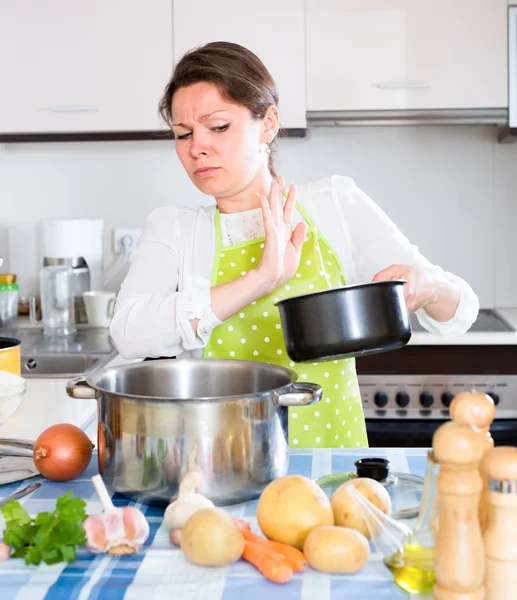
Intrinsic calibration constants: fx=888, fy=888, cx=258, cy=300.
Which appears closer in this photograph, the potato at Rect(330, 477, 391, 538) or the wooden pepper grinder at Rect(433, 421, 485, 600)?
the wooden pepper grinder at Rect(433, 421, 485, 600)

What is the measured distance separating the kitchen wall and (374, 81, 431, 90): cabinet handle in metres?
0.32

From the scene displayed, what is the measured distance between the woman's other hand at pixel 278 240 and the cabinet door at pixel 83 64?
1.18m

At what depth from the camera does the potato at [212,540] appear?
0.80 m

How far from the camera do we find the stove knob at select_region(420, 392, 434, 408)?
2330 mm

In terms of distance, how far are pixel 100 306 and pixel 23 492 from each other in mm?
1627

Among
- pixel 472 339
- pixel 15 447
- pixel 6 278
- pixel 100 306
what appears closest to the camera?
pixel 15 447

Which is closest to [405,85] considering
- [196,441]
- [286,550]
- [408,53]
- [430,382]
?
[408,53]

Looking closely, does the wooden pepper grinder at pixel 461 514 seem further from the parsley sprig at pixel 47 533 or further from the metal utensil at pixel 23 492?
the metal utensil at pixel 23 492

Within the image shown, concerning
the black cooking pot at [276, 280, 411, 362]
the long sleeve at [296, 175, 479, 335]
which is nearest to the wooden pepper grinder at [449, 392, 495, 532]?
the black cooking pot at [276, 280, 411, 362]

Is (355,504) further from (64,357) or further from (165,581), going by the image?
(64,357)

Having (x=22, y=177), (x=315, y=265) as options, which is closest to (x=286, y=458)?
(x=315, y=265)

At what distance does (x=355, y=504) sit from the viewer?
85 cm

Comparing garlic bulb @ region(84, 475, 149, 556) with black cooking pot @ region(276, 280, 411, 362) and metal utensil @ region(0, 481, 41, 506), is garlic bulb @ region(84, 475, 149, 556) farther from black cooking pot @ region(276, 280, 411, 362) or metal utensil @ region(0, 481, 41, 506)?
black cooking pot @ region(276, 280, 411, 362)

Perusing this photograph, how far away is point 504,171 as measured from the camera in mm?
2762
